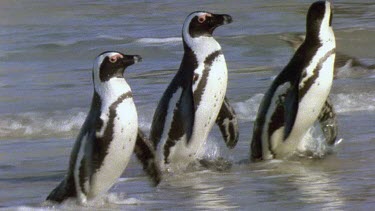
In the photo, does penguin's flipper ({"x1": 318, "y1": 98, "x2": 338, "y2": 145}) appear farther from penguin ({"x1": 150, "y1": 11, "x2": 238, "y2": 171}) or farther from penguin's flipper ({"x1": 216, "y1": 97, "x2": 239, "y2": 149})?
penguin ({"x1": 150, "y1": 11, "x2": 238, "y2": 171})

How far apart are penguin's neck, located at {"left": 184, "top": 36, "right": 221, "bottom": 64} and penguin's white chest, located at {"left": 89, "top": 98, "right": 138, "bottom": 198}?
1.19m

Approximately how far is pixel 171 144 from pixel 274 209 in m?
1.72

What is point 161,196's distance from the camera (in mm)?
7004

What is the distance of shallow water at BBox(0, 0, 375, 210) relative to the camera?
6.95m

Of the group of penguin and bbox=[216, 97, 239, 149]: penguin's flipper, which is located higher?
the group of penguin

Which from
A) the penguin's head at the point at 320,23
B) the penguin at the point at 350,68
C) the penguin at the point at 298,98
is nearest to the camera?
the penguin at the point at 298,98

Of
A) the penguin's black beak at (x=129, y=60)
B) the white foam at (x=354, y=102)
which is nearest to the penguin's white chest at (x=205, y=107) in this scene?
the penguin's black beak at (x=129, y=60)

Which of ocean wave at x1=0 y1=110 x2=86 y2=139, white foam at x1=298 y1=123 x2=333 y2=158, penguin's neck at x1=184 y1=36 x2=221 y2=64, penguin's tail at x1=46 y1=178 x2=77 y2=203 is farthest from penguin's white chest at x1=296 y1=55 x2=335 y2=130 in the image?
ocean wave at x1=0 y1=110 x2=86 y2=139

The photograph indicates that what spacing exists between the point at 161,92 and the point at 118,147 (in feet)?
14.8

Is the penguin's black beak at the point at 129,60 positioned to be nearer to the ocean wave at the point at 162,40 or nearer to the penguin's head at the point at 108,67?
the penguin's head at the point at 108,67

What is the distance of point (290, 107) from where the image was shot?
7.99 metres

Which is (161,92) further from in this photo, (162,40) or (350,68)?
(162,40)

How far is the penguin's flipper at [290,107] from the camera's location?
798 cm

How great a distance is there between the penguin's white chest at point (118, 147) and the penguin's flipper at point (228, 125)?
4.57 ft
